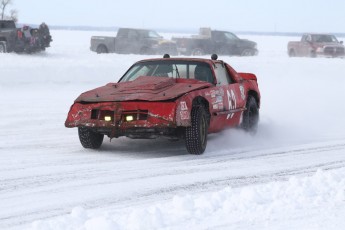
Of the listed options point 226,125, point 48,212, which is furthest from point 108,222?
point 226,125

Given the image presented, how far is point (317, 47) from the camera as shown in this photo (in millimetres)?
36312

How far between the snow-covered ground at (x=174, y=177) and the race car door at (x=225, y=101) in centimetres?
31

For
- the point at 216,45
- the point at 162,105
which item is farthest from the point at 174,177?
the point at 216,45

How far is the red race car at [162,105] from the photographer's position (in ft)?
26.9

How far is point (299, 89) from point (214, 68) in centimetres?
1060

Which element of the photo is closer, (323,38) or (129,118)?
(129,118)

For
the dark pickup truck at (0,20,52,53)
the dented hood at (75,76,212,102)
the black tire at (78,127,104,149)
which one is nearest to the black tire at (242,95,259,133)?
the dented hood at (75,76,212,102)

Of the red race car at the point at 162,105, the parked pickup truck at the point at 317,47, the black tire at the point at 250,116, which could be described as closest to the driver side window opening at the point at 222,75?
the red race car at the point at 162,105

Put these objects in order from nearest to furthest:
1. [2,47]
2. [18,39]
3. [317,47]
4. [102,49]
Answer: [18,39]
[2,47]
[102,49]
[317,47]

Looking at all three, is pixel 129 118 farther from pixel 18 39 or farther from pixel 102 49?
pixel 102 49

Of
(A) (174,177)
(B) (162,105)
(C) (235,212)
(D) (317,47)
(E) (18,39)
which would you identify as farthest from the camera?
(D) (317,47)

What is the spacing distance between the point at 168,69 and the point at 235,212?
14.5 ft

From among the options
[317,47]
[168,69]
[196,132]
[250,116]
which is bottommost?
[317,47]

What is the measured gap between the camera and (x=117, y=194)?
6.22 meters
